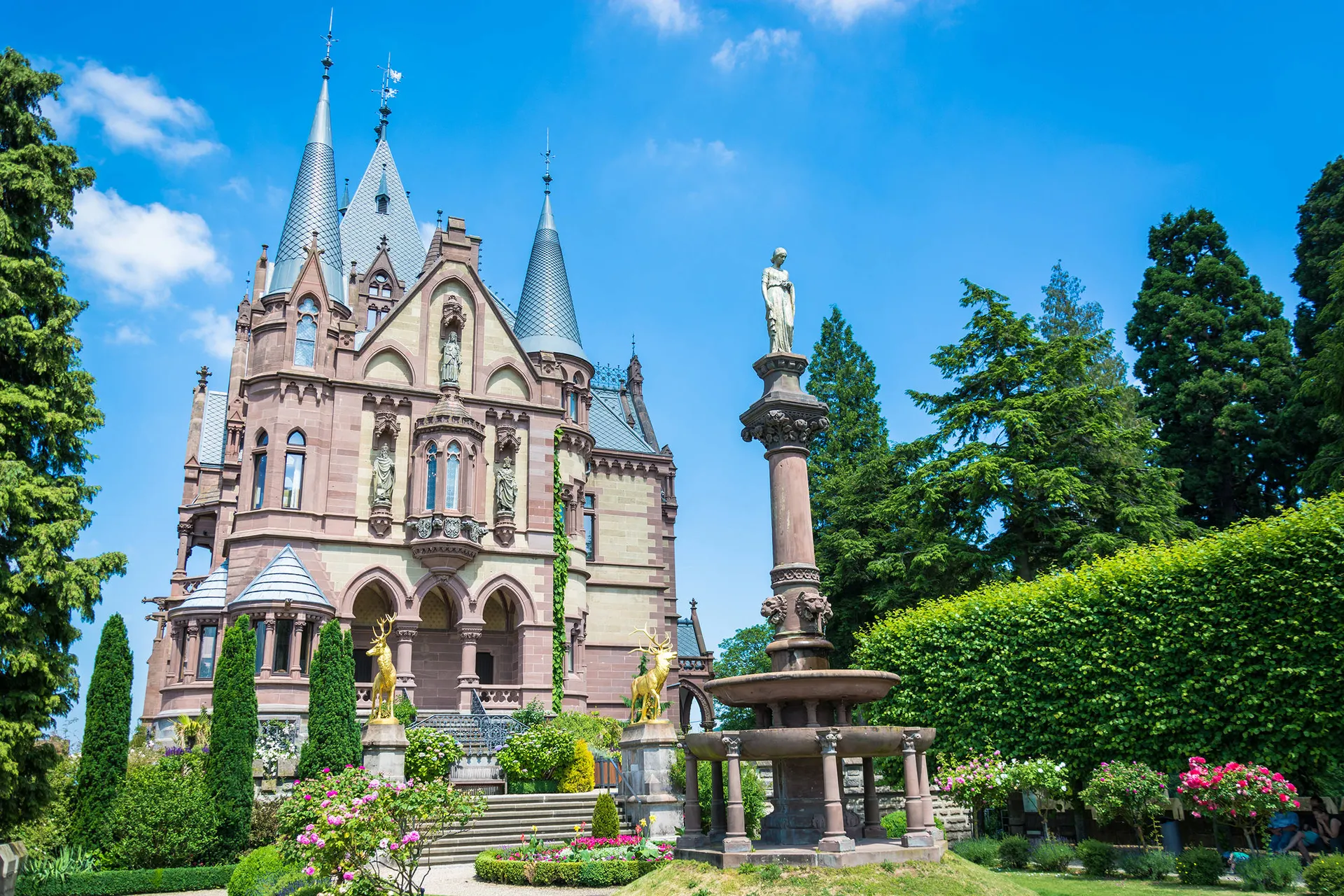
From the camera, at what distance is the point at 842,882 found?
11195 mm

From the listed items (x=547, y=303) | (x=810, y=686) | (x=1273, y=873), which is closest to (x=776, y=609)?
(x=810, y=686)

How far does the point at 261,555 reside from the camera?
108 feet

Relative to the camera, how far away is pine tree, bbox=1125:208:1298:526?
114 feet

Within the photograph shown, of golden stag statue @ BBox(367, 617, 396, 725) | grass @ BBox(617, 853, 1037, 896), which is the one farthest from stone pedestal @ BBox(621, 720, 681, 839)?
grass @ BBox(617, 853, 1037, 896)

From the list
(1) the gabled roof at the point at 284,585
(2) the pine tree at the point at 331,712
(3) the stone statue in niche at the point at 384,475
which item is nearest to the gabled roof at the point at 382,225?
(3) the stone statue in niche at the point at 384,475

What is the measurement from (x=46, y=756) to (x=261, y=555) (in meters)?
16.7

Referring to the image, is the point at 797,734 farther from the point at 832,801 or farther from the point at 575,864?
the point at 575,864

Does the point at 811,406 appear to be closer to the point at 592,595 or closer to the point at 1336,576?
the point at 1336,576

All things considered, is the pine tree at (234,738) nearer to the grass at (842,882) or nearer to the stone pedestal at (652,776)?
the stone pedestal at (652,776)

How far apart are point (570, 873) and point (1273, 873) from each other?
1117 cm

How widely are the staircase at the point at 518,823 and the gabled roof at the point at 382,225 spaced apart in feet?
98.6

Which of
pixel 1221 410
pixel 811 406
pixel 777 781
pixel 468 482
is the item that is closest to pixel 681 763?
pixel 777 781

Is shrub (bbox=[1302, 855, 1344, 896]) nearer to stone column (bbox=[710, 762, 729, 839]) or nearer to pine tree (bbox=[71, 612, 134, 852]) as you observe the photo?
stone column (bbox=[710, 762, 729, 839])

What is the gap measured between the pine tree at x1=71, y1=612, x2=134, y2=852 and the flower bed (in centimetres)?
809
